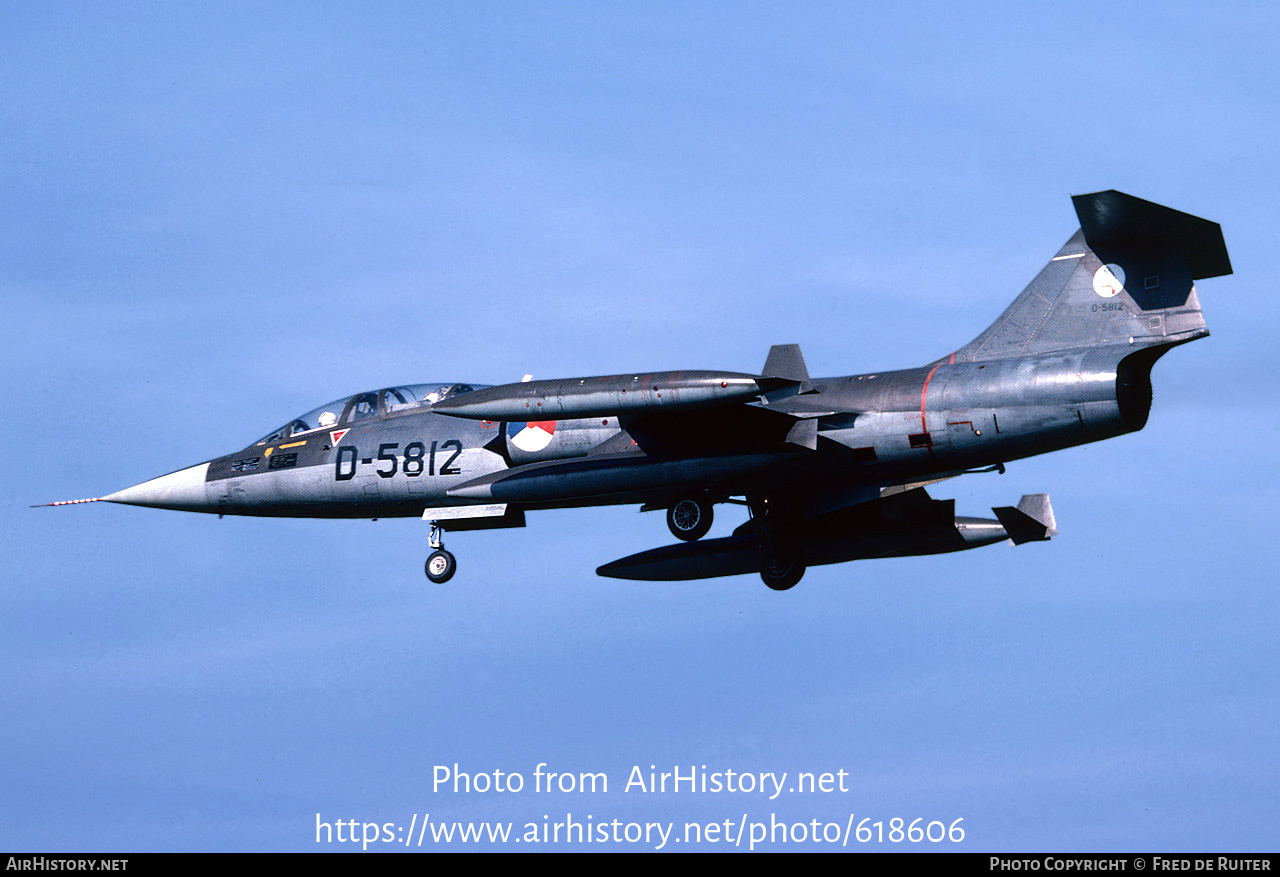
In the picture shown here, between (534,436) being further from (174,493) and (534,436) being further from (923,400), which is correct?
(174,493)

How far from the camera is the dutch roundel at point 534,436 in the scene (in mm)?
26891

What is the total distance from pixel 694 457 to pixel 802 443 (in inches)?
65.8

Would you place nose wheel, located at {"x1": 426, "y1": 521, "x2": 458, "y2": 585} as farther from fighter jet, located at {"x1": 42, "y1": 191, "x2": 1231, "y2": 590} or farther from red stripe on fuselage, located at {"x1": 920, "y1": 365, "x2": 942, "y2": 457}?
red stripe on fuselage, located at {"x1": 920, "y1": 365, "x2": 942, "y2": 457}

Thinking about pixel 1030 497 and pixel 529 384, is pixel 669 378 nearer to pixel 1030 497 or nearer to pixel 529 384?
pixel 529 384

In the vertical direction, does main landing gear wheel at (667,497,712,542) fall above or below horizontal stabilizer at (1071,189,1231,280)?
below

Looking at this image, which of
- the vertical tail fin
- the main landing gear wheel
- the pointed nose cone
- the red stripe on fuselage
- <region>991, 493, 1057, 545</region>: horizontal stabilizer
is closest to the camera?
the vertical tail fin

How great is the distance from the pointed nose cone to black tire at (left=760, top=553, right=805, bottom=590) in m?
9.56

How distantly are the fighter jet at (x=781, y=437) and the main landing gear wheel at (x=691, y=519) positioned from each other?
0.11ft

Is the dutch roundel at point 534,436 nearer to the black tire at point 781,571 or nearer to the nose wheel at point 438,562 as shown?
the nose wheel at point 438,562

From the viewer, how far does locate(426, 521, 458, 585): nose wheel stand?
28094 millimetres

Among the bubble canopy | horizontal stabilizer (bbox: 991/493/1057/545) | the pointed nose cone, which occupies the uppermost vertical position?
the bubble canopy

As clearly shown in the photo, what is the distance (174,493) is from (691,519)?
9490mm

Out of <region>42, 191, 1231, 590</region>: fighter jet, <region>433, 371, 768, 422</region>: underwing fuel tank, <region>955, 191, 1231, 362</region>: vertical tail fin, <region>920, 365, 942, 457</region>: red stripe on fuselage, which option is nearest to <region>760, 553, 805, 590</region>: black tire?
<region>42, 191, 1231, 590</region>: fighter jet

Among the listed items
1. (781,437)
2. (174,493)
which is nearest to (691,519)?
(781,437)
